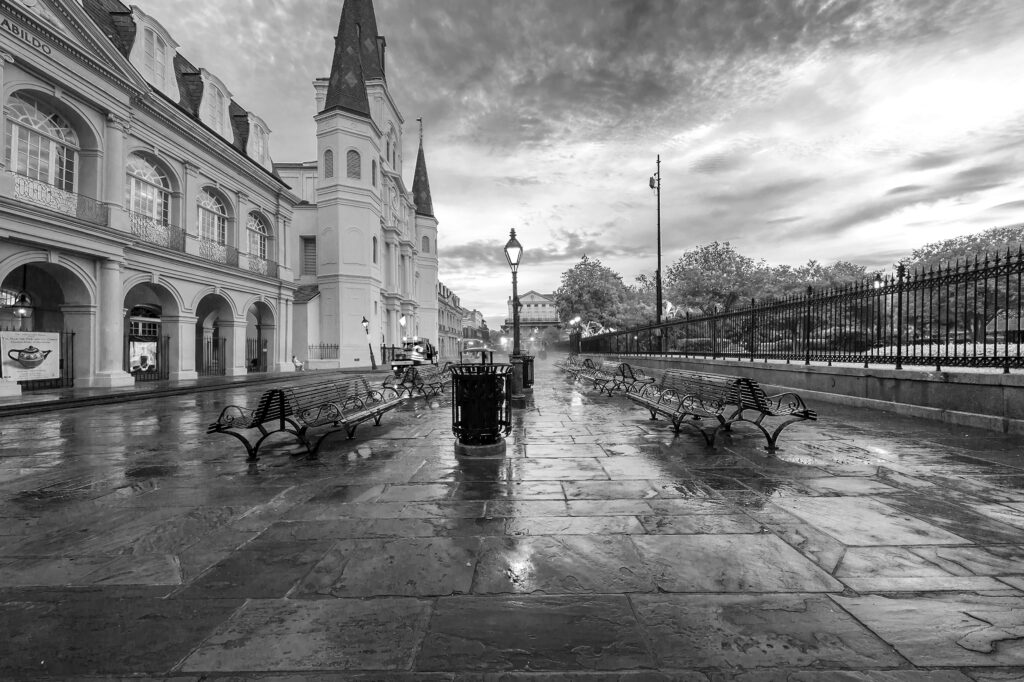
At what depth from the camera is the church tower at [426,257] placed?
49125 millimetres

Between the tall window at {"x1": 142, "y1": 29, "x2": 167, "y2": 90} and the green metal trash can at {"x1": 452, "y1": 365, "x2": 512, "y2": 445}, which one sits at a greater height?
the tall window at {"x1": 142, "y1": 29, "x2": 167, "y2": 90}

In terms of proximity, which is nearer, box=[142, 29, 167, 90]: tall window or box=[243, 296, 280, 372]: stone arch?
box=[142, 29, 167, 90]: tall window

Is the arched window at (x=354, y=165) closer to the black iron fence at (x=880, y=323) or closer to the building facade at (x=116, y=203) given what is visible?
the building facade at (x=116, y=203)

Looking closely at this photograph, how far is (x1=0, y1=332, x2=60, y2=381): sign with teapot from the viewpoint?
12.8 metres

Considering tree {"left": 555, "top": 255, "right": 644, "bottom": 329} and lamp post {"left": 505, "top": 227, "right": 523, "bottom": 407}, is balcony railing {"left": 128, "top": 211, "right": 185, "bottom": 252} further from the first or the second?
tree {"left": 555, "top": 255, "right": 644, "bottom": 329}

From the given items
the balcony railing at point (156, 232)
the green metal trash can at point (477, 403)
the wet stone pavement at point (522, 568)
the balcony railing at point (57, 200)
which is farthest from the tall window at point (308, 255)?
the green metal trash can at point (477, 403)

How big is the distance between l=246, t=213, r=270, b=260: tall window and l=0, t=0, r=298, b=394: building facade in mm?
122

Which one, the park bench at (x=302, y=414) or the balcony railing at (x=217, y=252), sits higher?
the balcony railing at (x=217, y=252)

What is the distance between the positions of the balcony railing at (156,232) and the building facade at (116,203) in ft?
0.18

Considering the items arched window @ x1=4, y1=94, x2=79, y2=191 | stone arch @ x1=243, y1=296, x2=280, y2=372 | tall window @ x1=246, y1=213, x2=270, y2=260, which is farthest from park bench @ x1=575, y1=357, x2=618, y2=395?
tall window @ x1=246, y1=213, x2=270, y2=260

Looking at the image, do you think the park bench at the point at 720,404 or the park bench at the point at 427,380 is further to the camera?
the park bench at the point at 427,380

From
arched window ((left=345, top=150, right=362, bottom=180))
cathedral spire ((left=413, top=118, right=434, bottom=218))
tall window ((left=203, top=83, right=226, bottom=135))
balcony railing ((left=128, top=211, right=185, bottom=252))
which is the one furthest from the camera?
cathedral spire ((left=413, top=118, right=434, bottom=218))

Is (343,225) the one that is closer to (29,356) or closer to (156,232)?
(156,232)

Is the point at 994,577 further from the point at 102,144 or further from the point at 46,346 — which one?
the point at 102,144
